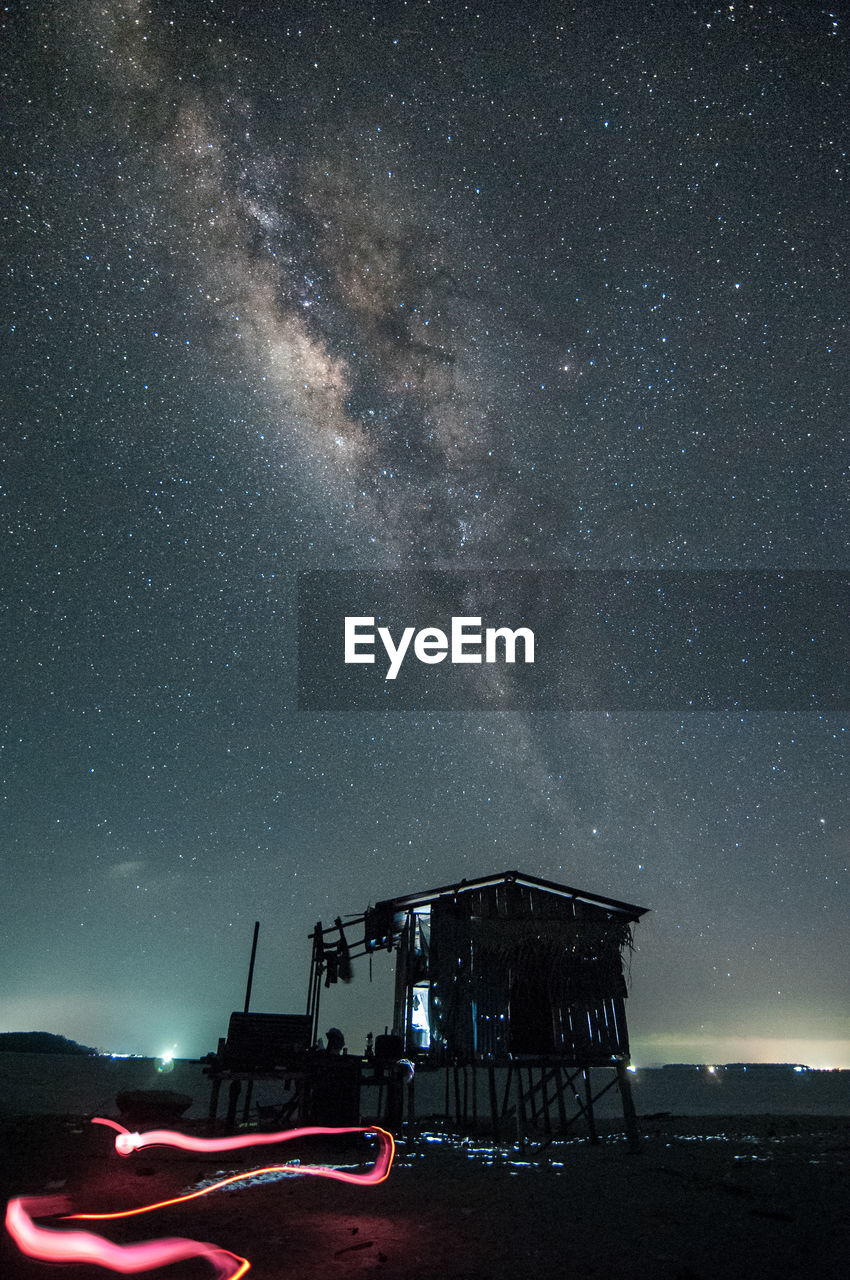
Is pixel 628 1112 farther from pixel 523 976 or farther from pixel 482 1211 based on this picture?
pixel 482 1211

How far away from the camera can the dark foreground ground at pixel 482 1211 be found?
7488mm

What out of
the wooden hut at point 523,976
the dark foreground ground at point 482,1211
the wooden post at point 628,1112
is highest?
the wooden hut at point 523,976

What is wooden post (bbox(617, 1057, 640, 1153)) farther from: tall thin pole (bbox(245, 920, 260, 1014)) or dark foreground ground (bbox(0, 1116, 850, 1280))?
tall thin pole (bbox(245, 920, 260, 1014))

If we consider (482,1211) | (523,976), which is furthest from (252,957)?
(482,1211)

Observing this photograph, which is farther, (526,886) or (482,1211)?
(526,886)

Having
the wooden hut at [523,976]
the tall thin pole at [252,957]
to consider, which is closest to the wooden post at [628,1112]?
the wooden hut at [523,976]

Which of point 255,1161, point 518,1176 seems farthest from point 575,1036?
point 255,1161

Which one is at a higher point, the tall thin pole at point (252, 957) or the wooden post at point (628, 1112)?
the tall thin pole at point (252, 957)

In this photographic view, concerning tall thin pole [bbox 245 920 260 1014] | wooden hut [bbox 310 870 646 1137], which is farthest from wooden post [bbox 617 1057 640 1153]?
tall thin pole [bbox 245 920 260 1014]

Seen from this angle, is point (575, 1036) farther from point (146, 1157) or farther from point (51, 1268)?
point (51, 1268)

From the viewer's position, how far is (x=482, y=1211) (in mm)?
10070

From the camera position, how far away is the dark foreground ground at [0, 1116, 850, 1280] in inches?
295

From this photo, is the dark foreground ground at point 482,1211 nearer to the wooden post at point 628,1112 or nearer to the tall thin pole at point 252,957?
the wooden post at point 628,1112

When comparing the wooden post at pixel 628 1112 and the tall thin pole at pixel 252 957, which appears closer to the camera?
the wooden post at pixel 628 1112
